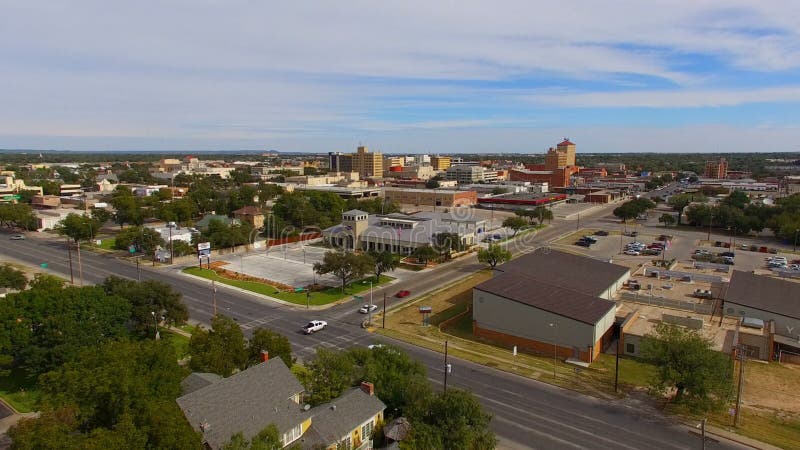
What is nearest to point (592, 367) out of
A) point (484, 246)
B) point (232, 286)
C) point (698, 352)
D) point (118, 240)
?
point (698, 352)

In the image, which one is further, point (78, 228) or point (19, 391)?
point (78, 228)

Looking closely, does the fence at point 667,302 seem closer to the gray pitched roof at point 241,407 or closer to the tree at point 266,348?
the tree at point 266,348

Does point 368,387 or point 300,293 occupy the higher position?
point 368,387

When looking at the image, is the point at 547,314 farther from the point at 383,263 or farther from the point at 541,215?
the point at 541,215

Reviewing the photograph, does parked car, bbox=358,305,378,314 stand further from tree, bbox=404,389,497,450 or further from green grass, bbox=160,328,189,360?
→ tree, bbox=404,389,497,450

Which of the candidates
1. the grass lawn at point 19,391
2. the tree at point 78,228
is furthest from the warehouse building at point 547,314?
the tree at point 78,228

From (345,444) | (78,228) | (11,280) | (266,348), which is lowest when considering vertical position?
(345,444)

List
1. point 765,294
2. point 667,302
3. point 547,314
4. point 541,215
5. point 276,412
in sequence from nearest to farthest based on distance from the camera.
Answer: point 276,412, point 547,314, point 765,294, point 667,302, point 541,215

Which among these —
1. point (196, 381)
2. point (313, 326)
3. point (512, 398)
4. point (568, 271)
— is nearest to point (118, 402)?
point (196, 381)
